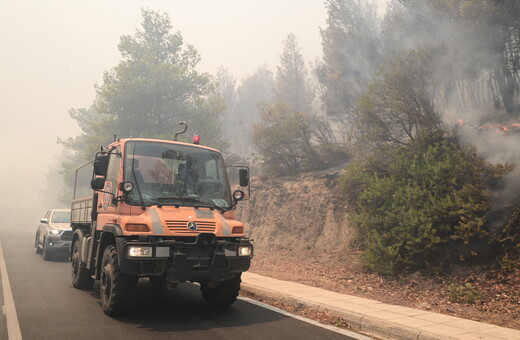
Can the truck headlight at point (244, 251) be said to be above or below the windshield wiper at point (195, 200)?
below

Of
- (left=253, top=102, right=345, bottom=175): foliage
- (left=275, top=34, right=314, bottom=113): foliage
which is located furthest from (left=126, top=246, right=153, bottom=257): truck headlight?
(left=275, top=34, right=314, bottom=113): foliage

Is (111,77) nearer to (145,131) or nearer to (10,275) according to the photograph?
(145,131)

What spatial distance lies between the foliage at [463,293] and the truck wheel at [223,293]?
14.9 ft

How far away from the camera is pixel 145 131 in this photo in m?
28.6

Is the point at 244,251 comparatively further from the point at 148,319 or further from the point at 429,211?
the point at 429,211

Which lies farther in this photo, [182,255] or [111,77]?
[111,77]

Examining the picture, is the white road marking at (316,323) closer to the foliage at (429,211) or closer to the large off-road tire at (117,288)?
the large off-road tire at (117,288)

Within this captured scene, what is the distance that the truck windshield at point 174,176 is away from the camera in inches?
248

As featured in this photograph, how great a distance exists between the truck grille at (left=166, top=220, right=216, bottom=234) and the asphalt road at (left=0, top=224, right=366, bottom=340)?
4.52ft

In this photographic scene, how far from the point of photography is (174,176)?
21.7ft

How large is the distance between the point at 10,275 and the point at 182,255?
7.27m

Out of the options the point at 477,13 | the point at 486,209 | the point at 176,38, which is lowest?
the point at 486,209

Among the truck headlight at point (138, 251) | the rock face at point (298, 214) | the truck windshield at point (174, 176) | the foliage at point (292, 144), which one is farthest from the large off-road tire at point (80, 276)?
the foliage at point (292, 144)

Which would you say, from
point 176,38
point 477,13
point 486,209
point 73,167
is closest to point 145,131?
point 176,38
